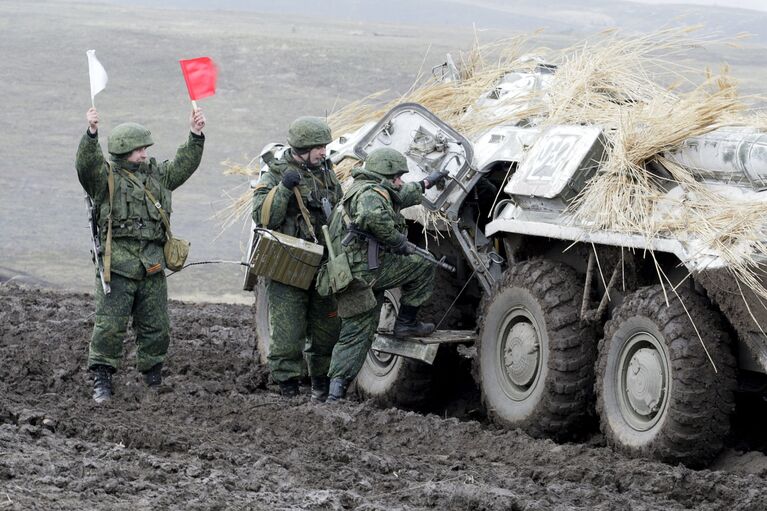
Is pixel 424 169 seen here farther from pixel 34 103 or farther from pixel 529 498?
pixel 34 103

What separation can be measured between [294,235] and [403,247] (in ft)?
2.82

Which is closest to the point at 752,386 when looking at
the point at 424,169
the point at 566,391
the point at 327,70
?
the point at 566,391

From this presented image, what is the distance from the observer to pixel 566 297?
29.9 feet

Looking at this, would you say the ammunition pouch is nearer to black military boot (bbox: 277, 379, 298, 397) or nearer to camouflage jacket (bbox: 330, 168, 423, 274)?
camouflage jacket (bbox: 330, 168, 423, 274)

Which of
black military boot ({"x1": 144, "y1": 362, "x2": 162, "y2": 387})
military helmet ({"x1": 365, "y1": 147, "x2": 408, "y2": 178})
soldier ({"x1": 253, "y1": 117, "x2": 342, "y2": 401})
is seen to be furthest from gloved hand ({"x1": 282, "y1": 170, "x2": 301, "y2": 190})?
black military boot ({"x1": 144, "y1": 362, "x2": 162, "y2": 387})

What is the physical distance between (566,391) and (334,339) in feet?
7.50

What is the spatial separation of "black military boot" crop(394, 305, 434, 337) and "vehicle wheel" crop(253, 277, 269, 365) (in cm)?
175

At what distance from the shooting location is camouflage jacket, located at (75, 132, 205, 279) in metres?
9.73

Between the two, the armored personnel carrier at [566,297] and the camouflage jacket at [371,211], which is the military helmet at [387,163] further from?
the armored personnel carrier at [566,297]

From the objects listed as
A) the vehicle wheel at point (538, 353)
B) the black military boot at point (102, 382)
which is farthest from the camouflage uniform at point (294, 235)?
the vehicle wheel at point (538, 353)


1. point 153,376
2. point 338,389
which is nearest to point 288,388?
point 338,389

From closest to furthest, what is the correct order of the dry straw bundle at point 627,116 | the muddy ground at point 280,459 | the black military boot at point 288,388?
1. the muddy ground at point 280,459
2. the dry straw bundle at point 627,116
3. the black military boot at point 288,388

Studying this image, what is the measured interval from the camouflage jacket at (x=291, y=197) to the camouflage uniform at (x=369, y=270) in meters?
0.29

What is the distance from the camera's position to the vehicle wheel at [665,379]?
26.1 feet
